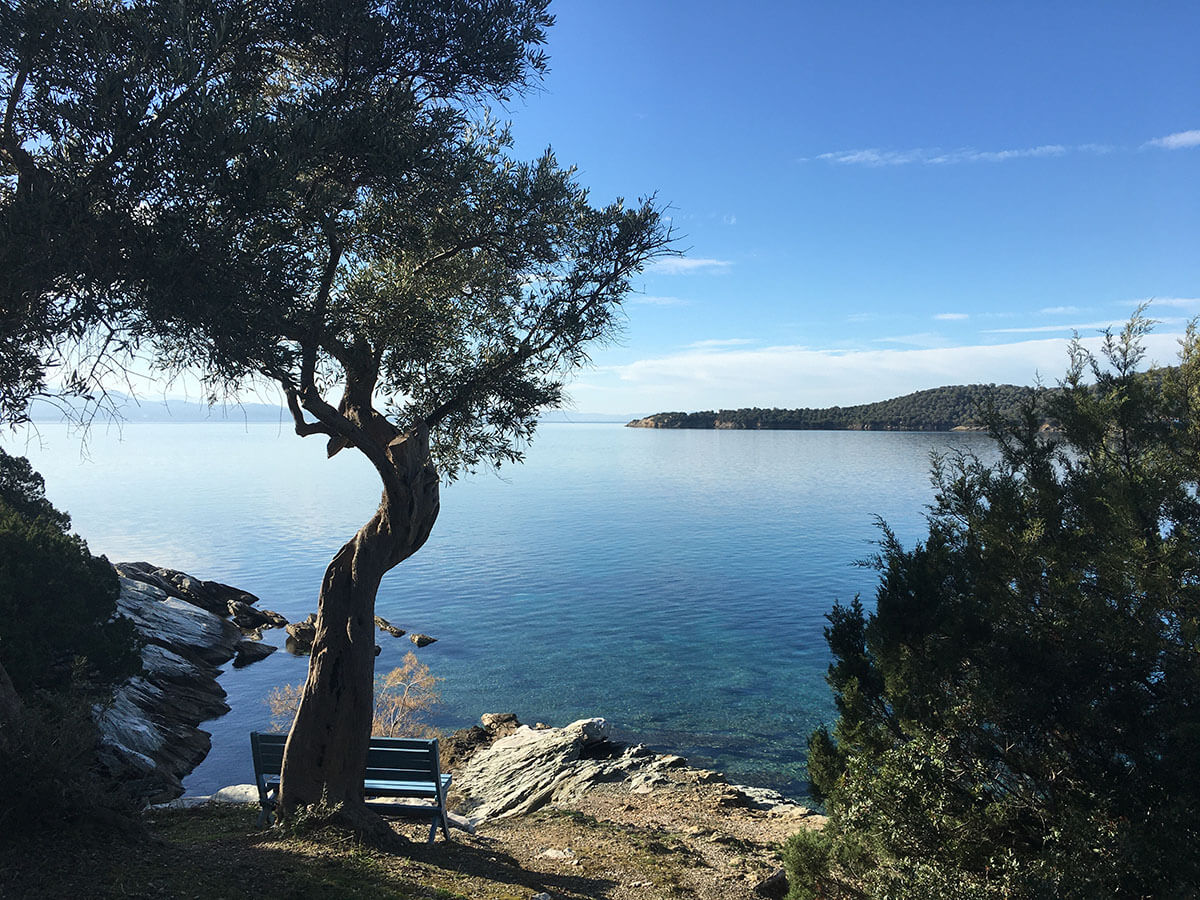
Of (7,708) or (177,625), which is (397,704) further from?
(7,708)

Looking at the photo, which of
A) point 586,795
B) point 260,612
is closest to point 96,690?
point 586,795

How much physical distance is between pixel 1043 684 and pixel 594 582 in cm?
4139

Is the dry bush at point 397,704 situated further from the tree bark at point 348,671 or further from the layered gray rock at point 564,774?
the tree bark at point 348,671

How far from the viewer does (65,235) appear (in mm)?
6934

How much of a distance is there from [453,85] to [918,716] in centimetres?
1110

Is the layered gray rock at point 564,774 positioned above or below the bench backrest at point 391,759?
below

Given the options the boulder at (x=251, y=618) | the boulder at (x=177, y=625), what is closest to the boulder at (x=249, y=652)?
the boulder at (x=177, y=625)

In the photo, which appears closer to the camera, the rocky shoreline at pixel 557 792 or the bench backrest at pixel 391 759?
the rocky shoreline at pixel 557 792

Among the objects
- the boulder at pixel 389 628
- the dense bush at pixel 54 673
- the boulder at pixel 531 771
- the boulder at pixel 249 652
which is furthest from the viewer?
the boulder at pixel 389 628

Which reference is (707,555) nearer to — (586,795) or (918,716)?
(586,795)

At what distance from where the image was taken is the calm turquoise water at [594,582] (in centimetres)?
2630

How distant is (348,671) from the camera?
10289mm

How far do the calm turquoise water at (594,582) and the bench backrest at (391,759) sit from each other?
5.63m

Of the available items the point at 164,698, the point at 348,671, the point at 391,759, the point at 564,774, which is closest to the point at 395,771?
the point at 391,759
